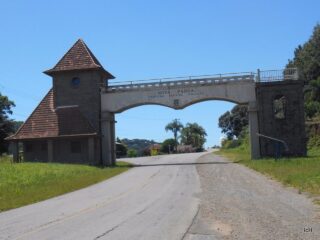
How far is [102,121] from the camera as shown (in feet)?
153

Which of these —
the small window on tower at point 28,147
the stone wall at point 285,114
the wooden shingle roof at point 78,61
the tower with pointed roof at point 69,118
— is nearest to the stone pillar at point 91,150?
the tower with pointed roof at point 69,118

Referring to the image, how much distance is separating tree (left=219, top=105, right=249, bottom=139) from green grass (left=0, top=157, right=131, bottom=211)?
3998 inches

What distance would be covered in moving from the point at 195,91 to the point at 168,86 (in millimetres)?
2334

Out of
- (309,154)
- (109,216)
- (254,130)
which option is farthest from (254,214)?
(309,154)

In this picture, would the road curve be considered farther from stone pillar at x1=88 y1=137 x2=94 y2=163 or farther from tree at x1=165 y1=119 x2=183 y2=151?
tree at x1=165 y1=119 x2=183 y2=151

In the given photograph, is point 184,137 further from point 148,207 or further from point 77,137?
point 148,207

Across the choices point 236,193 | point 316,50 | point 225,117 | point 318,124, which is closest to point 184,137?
point 225,117

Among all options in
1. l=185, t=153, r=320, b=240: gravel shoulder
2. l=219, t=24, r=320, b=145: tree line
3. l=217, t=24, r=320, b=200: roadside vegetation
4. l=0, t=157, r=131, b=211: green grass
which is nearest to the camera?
l=185, t=153, r=320, b=240: gravel shoulder

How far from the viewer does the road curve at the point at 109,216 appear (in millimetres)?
11375

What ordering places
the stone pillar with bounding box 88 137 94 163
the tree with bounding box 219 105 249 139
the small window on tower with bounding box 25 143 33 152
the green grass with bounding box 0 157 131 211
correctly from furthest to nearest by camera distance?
the tree with bounding box 219 105 249 139
the small window on tower with bounding box 25 143 33 152
the stone pillar with bounding box 88 137 94 163
the green grass with bounding box 0 157 131 211

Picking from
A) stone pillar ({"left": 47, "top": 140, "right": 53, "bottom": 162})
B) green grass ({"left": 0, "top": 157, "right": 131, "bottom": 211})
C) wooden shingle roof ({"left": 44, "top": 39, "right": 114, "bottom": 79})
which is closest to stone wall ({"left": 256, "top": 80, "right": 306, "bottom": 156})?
wooden shingle roof ({"left": 44, "top": 39, "right": 114, "bottom": 79})

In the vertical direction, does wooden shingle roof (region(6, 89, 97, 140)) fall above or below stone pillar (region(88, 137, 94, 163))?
above

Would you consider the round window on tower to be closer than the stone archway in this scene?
No

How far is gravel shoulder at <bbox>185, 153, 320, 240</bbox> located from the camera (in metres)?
11.0
